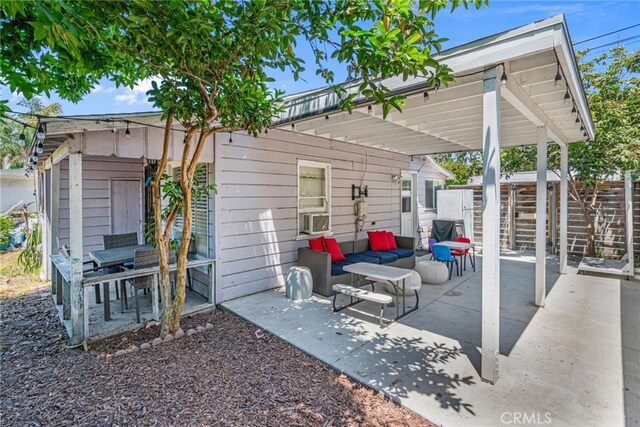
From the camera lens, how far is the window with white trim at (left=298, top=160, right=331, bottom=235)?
597 cm

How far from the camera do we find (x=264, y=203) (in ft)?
17.2

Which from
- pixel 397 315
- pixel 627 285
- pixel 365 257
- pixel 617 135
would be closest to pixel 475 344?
pixel 397 315

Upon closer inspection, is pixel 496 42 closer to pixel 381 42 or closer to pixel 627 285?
pixel 381 42

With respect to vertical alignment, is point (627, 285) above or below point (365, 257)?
below

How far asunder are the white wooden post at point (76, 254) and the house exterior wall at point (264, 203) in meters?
1.66

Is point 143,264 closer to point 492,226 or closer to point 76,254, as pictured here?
point 76,254

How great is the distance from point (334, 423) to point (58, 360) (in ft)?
9.62

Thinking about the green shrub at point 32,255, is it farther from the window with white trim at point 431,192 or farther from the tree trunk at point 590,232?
the tree trunk at point 590,232

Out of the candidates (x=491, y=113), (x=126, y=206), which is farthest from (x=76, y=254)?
(x=491, y=113)

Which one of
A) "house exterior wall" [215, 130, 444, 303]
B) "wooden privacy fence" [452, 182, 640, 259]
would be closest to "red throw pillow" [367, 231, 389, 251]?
"house exterior wall" [215, 130, 444, 303]

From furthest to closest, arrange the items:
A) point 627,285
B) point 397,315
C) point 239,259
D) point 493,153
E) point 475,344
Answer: point 627,285 → point 239,259 → point 397,315 → point 475,344 → point 493,153

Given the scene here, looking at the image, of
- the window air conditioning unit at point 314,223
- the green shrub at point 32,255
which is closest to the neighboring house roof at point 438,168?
the window air conditioning unit at point 314,223

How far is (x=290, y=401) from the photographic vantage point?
2486 mm

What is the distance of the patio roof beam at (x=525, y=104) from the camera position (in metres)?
3.09
